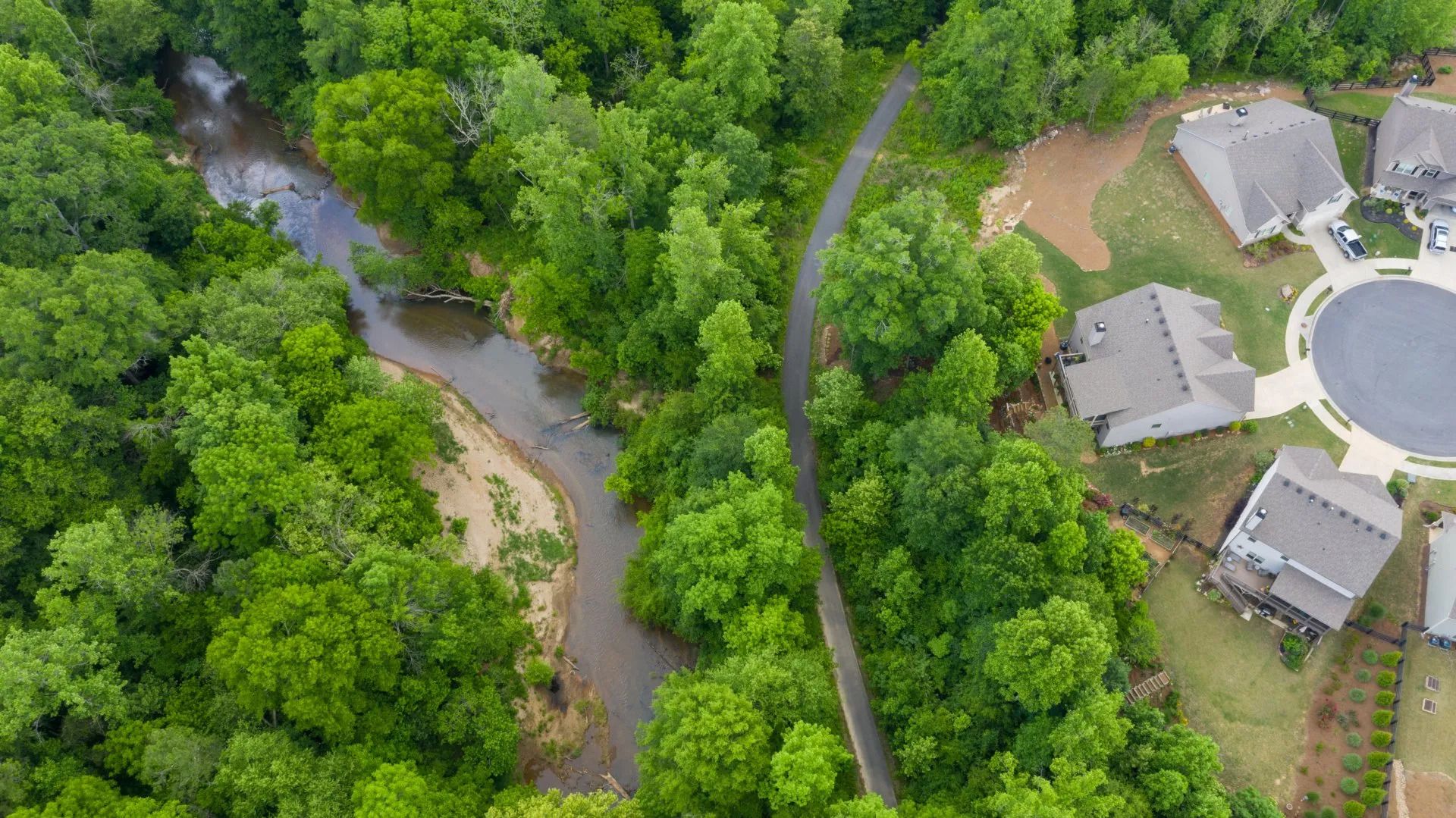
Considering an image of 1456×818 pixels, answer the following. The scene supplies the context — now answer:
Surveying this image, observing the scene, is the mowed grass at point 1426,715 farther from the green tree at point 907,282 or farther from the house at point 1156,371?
the green tree at point 907,282

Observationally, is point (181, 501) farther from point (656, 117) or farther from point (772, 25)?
point (772, 25)

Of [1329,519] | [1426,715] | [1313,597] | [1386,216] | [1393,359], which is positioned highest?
[1386,216]

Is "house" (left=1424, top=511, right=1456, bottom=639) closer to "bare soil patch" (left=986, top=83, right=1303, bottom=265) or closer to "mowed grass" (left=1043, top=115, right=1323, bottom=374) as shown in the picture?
"mowed grass" (left=1043, top=115, right=1323, bottom=374)

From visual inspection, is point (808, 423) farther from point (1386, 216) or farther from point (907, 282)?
point (1386, 216)

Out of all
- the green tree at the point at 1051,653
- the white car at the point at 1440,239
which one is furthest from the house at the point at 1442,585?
the white car at the point at 1440,239

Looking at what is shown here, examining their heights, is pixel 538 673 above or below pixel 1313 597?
below

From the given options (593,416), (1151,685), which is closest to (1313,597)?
(1151,685)

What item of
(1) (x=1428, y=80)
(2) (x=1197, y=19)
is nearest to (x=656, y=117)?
(2) (x=1197, y=19)

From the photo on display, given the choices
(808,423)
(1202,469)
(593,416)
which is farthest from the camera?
(593,416)
